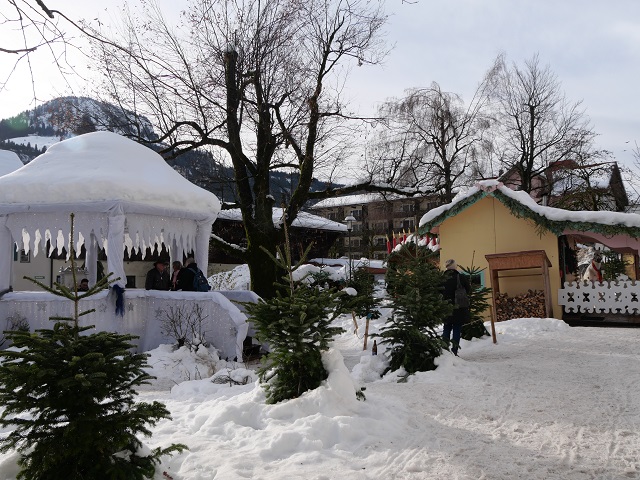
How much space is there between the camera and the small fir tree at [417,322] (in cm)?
940

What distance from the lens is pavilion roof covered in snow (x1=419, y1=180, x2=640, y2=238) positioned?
55.2 feet

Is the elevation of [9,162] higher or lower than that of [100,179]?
higher

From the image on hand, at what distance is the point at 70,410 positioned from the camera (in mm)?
3818

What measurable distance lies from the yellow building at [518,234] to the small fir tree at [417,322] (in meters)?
7.06

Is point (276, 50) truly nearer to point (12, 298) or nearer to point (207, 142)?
point (207, 142)

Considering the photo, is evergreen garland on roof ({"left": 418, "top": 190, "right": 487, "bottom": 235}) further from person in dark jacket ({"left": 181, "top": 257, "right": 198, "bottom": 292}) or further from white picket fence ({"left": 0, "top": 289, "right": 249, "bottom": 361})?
white picket fence ({"left": 0, "top": 289, "right": 249, "bottom": 361})

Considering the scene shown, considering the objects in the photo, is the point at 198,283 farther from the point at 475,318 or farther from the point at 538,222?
the point at 538,222

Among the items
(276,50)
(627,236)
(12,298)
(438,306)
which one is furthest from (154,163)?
(627,236)

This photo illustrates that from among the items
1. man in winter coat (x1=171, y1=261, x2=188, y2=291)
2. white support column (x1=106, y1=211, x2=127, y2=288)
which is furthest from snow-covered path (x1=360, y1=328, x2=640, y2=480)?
white support column (x1=106, y1=211, x2=127, y2=288)

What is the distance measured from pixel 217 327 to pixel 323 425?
6130mm

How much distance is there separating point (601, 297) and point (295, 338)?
13.8 m

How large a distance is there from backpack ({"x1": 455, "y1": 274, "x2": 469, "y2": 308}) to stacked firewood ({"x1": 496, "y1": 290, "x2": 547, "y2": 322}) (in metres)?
7.11

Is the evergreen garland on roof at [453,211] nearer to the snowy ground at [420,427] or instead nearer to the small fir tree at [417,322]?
the small fir tree at [417,322]

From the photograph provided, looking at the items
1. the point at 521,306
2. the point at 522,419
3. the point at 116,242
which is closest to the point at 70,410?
the point at 522,419
